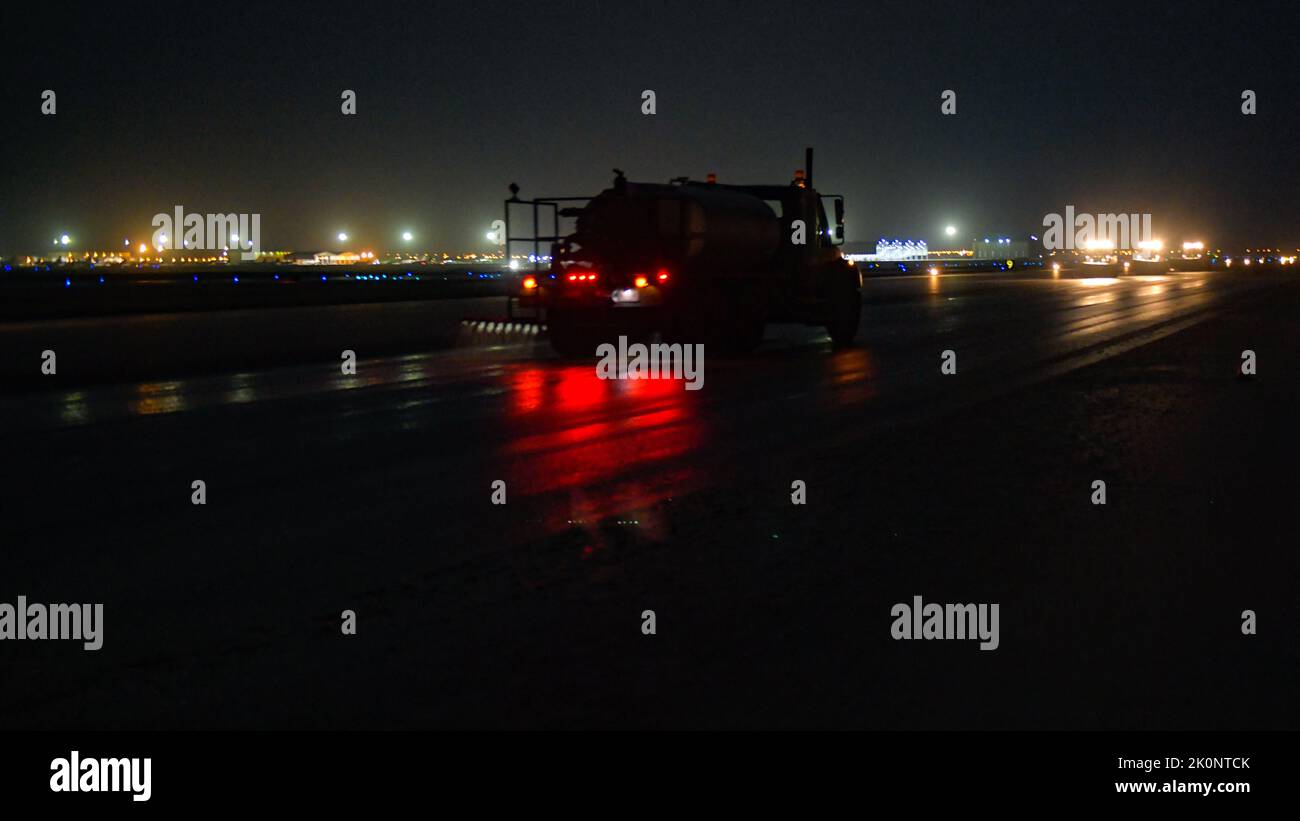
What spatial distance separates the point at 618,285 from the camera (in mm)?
22219

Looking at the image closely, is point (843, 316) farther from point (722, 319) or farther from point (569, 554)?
point (569, 554)

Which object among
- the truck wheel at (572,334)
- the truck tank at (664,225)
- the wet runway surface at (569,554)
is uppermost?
the truck tank at (664,225)

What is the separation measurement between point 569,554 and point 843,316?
18488 millimetres

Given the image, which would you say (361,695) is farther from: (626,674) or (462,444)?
(462,444)

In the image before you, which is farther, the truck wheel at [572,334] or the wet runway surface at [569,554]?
the truck wheel at [572,334]

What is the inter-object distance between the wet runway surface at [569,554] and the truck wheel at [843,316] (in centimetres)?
902

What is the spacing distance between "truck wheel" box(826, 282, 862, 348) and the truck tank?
3021mm

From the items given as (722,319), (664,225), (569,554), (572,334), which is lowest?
(569,554)

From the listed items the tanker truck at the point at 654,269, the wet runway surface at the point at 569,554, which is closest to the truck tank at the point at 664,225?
the tanker truck at the point at 654,269

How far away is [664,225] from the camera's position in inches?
875

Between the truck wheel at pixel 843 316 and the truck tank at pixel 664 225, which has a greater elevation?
the truck tank at pixel 664 225

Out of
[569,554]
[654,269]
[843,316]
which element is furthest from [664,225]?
[569,554]

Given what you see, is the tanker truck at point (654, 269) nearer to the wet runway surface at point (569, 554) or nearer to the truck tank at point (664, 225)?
the truck tank at point (664, 225)

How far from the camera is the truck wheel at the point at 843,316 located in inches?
1013
